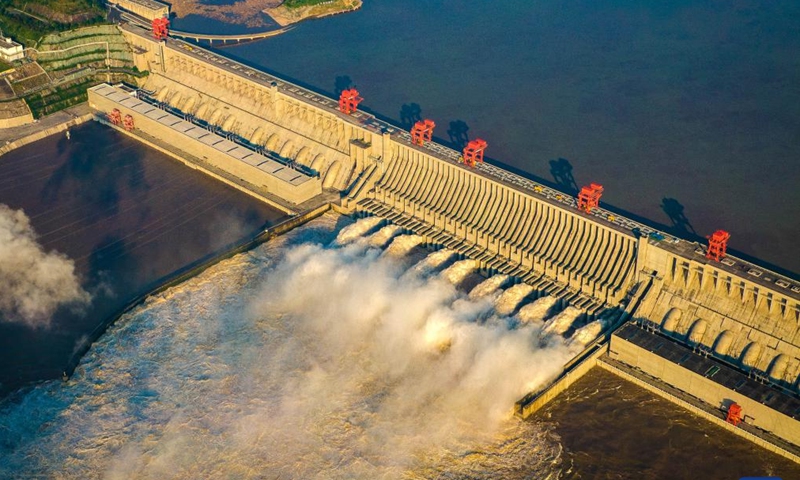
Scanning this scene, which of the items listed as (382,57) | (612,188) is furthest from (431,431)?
(382,57)

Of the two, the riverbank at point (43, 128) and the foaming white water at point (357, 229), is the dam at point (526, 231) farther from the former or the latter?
the riverbank at point (43, 128)

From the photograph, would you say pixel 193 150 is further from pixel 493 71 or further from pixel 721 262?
pixel 721 262

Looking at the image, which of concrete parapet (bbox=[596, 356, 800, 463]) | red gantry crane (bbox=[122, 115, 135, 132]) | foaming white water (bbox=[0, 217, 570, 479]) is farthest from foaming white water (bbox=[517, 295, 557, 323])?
red gantry crane (bbox=[122, 115, 135, 132])

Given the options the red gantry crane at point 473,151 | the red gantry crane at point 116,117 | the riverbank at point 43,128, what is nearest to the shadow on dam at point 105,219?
the riverbank at point 43,128

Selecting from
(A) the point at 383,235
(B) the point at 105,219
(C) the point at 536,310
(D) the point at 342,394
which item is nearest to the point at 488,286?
(C) the point at 536,310

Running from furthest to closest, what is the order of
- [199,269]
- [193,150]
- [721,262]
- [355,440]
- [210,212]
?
[193,150]
[210,212]
[199,269]
[721,262]
[355,440]

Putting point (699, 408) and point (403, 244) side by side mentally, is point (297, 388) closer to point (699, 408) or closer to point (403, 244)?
point (403, 244)
